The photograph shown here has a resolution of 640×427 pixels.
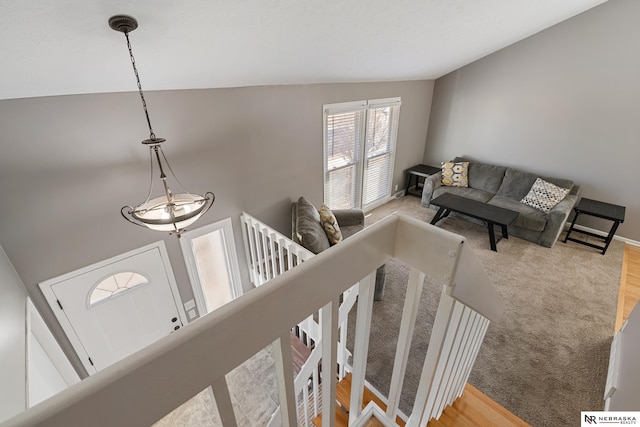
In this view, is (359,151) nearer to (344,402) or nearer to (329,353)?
(344,402)

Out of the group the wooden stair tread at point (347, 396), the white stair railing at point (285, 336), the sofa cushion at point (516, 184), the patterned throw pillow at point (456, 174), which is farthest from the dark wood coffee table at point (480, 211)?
the white stair railing at point (285, 336)

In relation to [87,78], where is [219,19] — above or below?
above

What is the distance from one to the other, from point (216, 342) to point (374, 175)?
493 centimetres

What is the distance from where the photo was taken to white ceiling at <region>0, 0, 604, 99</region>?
1305 mm

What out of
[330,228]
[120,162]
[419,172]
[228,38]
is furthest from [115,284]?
[419,172]

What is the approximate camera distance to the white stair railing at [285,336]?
0.37 m

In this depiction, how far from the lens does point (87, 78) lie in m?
1.82

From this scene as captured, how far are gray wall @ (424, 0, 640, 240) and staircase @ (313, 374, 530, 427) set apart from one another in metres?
4.43

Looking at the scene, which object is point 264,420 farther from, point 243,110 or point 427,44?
point 427,44

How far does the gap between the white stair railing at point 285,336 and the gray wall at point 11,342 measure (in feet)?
4.32

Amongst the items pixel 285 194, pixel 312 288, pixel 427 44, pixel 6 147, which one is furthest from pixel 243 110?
pixel 312 288

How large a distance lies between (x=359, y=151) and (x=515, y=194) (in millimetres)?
2748

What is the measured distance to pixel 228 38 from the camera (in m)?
1.84

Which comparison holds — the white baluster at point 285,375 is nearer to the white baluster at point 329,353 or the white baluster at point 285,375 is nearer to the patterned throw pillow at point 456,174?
the white baluster at point 329,353
